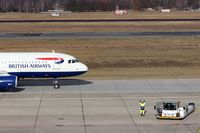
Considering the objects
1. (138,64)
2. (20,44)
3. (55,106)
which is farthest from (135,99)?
(20,44)

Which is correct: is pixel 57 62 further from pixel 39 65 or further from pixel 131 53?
pixel 131 53

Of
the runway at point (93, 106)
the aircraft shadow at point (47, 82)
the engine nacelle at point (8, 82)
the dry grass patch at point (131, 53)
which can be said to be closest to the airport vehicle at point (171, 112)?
the runway at point (93, 106)

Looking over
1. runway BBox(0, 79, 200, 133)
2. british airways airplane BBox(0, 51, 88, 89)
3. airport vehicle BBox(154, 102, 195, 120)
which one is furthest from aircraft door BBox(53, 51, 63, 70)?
airport vehicle BBox(154, 102, 195, 120)

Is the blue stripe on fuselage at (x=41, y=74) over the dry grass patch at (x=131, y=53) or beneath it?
over

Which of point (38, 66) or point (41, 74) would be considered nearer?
point (38, 66)

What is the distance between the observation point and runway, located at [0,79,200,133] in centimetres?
2881

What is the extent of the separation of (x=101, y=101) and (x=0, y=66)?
9.78 metres

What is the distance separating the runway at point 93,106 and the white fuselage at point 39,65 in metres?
1.45

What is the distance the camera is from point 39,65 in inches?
1646

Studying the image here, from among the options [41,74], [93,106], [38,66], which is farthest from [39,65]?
[93,106]

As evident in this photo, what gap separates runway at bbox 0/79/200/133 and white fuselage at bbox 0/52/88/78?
1448mm

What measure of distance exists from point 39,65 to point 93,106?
8.59m

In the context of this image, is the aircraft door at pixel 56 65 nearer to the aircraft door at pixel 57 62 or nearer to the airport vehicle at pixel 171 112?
the aircraft door at pixel 57 62

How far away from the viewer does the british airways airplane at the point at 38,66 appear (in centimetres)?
4153
